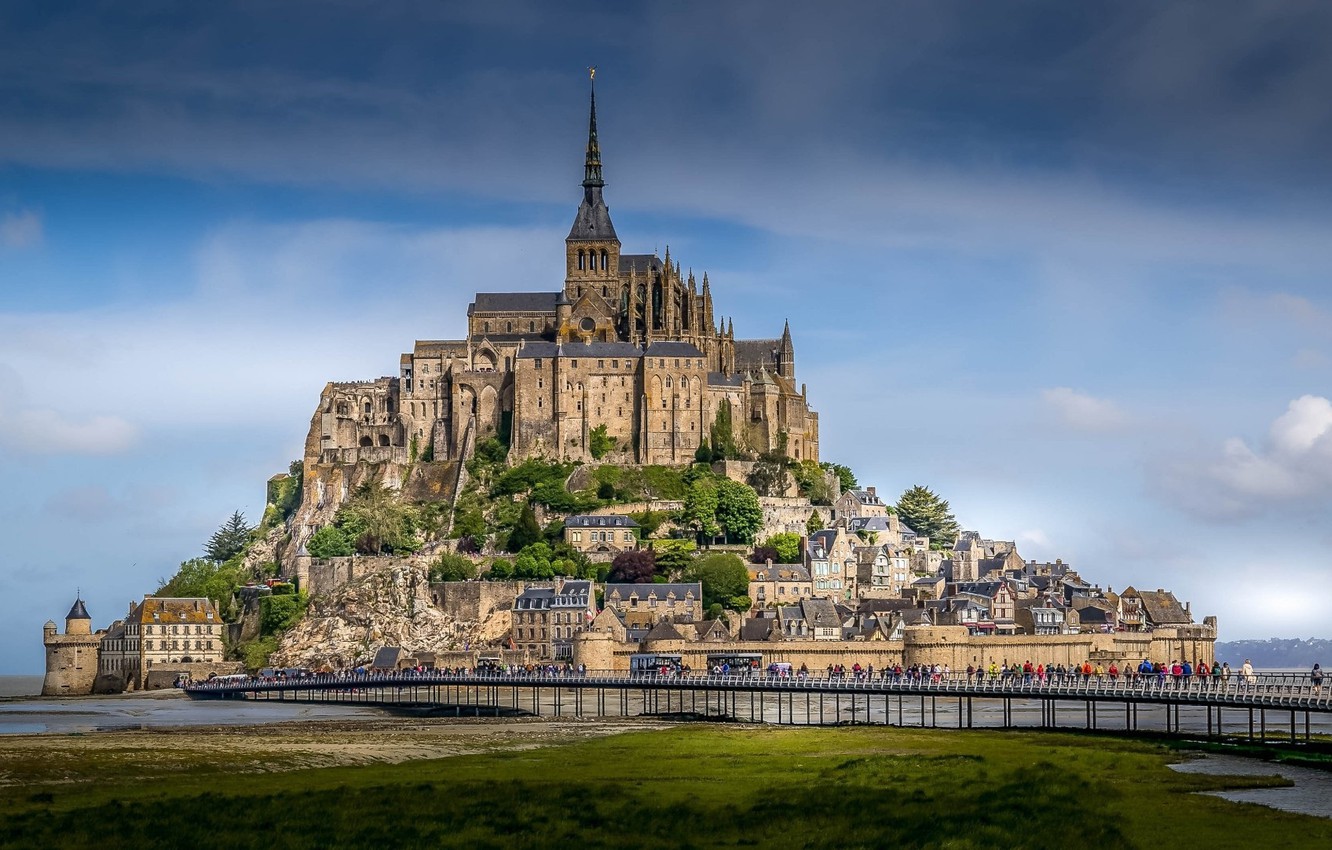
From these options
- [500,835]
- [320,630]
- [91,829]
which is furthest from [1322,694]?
[320,630]

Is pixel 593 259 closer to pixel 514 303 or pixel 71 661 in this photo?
pixel 514 303

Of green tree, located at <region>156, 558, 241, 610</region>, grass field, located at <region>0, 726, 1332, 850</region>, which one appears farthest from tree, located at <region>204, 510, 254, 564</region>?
grass field, located at <region>0, 726, 1332, 850</region>

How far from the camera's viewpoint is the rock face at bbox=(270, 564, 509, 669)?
440ft

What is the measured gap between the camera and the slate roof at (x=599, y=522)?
14175 cm

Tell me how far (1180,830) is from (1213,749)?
72.5 feet

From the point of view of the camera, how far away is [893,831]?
45.2 m

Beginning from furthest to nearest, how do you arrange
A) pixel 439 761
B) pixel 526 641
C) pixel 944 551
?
pixel 944 551 → pixel 526 641 → pixel 439 761

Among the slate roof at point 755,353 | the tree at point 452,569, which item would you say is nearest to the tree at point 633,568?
the tree at point 452,569

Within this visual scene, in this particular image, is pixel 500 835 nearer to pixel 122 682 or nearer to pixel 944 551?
pixel 122 682

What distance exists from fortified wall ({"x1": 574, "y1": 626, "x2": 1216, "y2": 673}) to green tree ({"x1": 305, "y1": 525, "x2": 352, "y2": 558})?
28.5 meters

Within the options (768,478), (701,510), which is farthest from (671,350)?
(701,510)

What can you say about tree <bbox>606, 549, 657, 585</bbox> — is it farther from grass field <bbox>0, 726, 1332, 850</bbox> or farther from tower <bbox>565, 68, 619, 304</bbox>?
grass field <bbox>0, 726, 1332, 850</bbox>

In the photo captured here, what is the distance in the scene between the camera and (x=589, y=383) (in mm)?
150125

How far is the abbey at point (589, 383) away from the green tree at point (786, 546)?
29.8 feet
